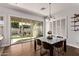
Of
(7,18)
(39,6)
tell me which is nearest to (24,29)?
(7,18)

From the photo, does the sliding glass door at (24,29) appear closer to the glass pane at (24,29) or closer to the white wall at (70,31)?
the glass pane at (24,29)

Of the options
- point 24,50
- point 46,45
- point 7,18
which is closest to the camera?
point 7,18

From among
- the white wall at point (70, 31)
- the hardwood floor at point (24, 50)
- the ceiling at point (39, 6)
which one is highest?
the ceiling at point (39, 6)

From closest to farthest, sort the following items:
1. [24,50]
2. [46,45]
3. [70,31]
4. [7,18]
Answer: [7,18] → [24,50] → [46,45] → [70,31]

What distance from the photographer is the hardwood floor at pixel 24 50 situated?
68.1 inches

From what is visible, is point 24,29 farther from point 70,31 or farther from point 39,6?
point 70,31

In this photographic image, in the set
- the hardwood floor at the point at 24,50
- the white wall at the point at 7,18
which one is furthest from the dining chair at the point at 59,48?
the white wall at the point at 7,18

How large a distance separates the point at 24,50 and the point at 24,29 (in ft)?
1.54

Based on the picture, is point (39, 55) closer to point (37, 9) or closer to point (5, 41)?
point (5, 41)

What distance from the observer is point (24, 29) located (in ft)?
6.24

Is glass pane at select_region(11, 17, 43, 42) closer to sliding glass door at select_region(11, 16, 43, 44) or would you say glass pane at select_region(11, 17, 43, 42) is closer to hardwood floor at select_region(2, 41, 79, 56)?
sliding glass door at select_region(11, 16, 43, 44)

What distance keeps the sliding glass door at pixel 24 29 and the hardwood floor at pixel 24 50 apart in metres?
0.13

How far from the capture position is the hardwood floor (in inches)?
68.1

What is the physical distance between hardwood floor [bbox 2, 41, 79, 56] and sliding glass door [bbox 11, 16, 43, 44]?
130 millimetres
